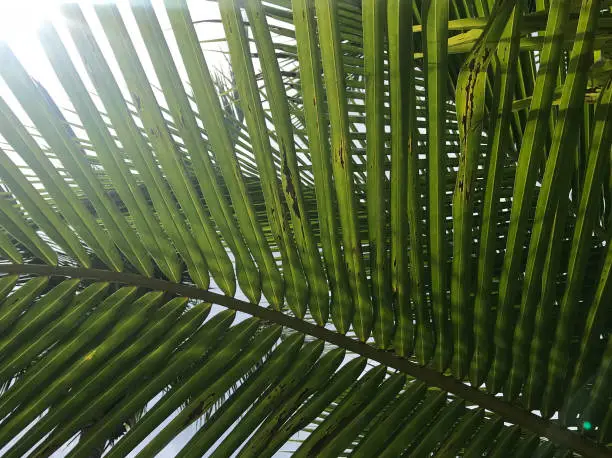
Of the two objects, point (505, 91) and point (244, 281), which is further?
point (244, 281)

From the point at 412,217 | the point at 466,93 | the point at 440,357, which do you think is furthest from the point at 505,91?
the point at 440,357

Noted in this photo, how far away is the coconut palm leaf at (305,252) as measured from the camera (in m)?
0.49

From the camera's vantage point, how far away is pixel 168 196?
58 centimetres

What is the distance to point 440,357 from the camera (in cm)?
59

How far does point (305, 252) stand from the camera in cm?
59

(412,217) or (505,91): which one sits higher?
(505,91)

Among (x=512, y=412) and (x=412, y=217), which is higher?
(x=412, y=217)

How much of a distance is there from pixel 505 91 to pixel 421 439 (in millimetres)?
323

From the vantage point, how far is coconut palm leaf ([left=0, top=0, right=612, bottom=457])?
19.5 inches

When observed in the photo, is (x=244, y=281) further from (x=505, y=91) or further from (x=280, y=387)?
(x=505, y=91)

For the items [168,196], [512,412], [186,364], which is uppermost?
[168,196]

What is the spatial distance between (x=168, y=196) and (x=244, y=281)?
4.6 inches

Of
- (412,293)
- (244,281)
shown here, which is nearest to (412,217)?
(412,293)

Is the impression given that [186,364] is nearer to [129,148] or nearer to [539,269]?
[129,148]
